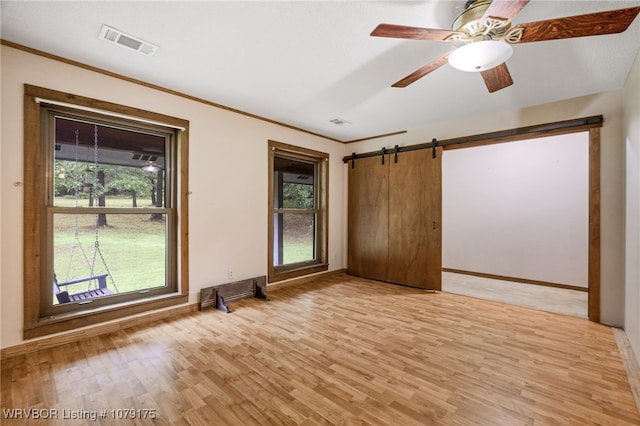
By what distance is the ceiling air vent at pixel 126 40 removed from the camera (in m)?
2.11

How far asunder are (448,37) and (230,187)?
295 centimetres

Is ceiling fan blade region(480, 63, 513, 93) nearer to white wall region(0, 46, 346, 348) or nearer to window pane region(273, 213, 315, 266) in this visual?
white wall region(0, 46, 346, 348)

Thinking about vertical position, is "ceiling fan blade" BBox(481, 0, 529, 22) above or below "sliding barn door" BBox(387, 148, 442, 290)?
above

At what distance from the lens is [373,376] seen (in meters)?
2.06

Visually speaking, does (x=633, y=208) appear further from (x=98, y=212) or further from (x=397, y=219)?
(x=98, y=212)

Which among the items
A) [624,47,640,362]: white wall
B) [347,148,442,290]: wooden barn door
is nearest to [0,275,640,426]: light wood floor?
[624,47,640,362]: white wall

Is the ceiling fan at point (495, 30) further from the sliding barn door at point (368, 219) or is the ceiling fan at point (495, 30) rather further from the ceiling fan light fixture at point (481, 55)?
the sliding barn door at point (368, 219)

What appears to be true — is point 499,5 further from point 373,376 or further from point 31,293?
point 31,293

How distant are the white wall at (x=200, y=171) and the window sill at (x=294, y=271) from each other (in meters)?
0.27

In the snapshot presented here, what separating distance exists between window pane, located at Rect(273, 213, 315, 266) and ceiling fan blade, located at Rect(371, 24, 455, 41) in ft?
10.9

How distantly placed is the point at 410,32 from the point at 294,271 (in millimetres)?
3759

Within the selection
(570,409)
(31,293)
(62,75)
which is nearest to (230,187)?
(62,75)

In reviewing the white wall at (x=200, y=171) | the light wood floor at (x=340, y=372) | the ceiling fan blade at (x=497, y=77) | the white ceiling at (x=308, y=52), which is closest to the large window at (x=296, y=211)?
the white wall at (x=200, y=171)

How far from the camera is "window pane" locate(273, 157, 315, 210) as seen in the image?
4637 mm
